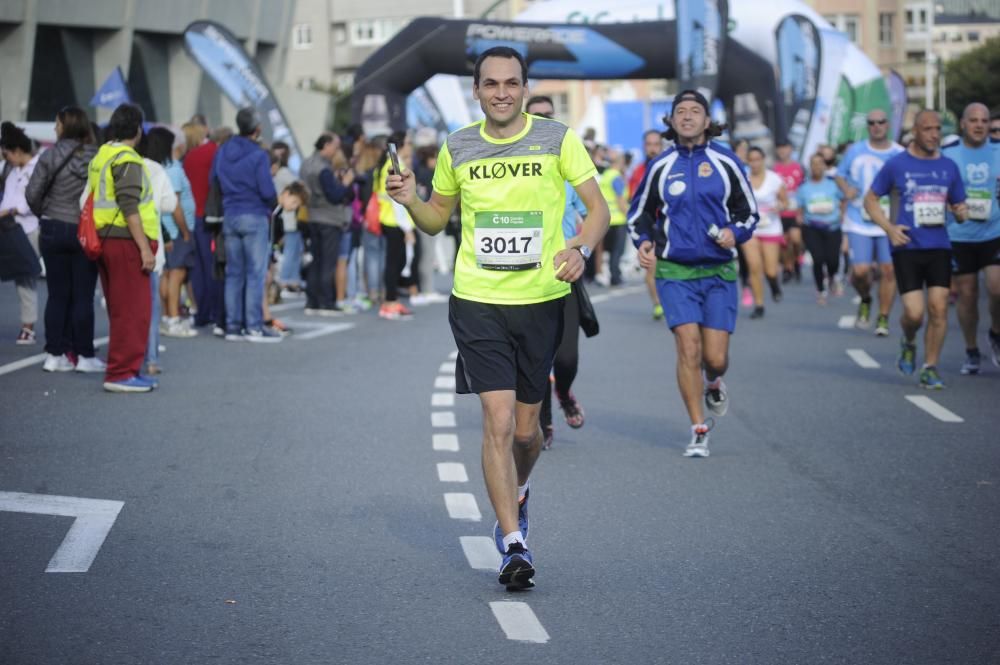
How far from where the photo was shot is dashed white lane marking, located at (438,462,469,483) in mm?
9328

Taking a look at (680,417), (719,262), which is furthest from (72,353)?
(719,262)

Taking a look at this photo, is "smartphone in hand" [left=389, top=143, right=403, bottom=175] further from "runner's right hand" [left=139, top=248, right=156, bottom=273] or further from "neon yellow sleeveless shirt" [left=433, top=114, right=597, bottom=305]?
"runner's right hand" [left=139, top=248, right=156, bottom=273]

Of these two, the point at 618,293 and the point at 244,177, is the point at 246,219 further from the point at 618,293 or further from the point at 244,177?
the point at 618,293

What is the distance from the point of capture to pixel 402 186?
6523 millimetres

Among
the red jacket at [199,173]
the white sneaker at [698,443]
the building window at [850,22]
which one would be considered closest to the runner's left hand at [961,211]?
the white sneaker at [698,443]

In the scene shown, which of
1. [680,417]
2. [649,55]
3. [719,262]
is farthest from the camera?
[649,55]

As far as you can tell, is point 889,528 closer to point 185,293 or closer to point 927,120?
point 927,120

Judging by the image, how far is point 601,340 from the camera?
17984 millimetres

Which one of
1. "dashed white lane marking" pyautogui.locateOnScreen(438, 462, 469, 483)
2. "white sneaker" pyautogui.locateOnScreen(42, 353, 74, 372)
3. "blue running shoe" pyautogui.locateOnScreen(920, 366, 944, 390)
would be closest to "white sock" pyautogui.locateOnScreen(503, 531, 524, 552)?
"dashed white lane marking" pyautogui.locateOnScreen(438, 462, 469, 483)

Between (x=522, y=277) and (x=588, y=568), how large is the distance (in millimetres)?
1201

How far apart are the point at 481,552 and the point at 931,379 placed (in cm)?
684

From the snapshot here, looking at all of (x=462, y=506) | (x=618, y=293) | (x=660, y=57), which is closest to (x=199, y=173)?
(x=618, y=293)

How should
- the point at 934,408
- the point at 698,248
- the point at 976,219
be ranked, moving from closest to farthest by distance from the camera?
the point at 698,248
the point at 934,408
the point at 976,219

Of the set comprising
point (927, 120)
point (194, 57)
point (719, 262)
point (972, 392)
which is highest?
point (194, 57)
